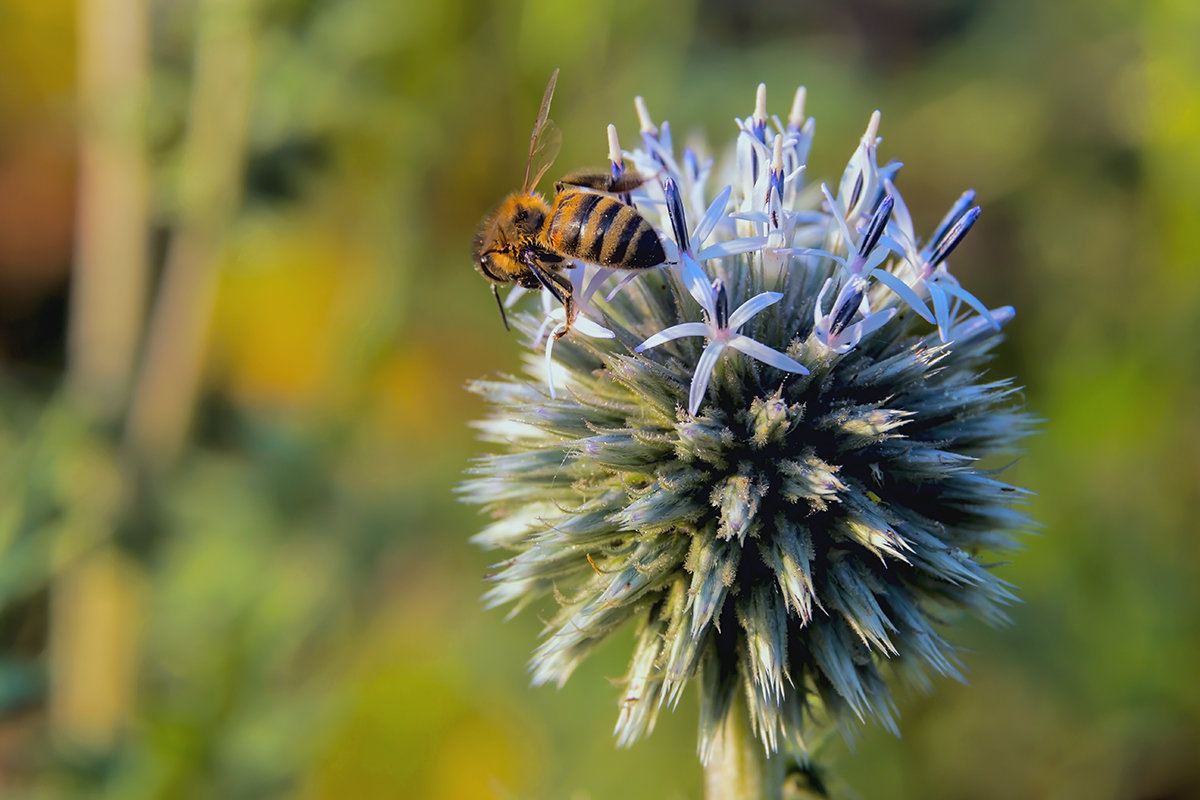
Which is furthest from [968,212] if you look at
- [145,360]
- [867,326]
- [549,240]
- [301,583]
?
[145,360]

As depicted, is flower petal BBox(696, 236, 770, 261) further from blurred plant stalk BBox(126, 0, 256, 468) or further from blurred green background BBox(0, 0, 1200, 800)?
blurred plant stalk BBox(126, 0, 256, 468)

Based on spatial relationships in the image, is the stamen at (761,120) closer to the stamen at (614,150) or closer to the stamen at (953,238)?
the stamen at (614,150)

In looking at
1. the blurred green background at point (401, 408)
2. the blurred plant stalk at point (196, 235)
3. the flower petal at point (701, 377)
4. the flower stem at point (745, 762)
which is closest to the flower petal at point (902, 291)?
the flower petal at point (701, 377)

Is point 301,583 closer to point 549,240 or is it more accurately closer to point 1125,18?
point 549,240

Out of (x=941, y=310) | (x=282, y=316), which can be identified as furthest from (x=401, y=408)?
(x=941, y=310)

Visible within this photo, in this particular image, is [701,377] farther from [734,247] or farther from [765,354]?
[734,247]
